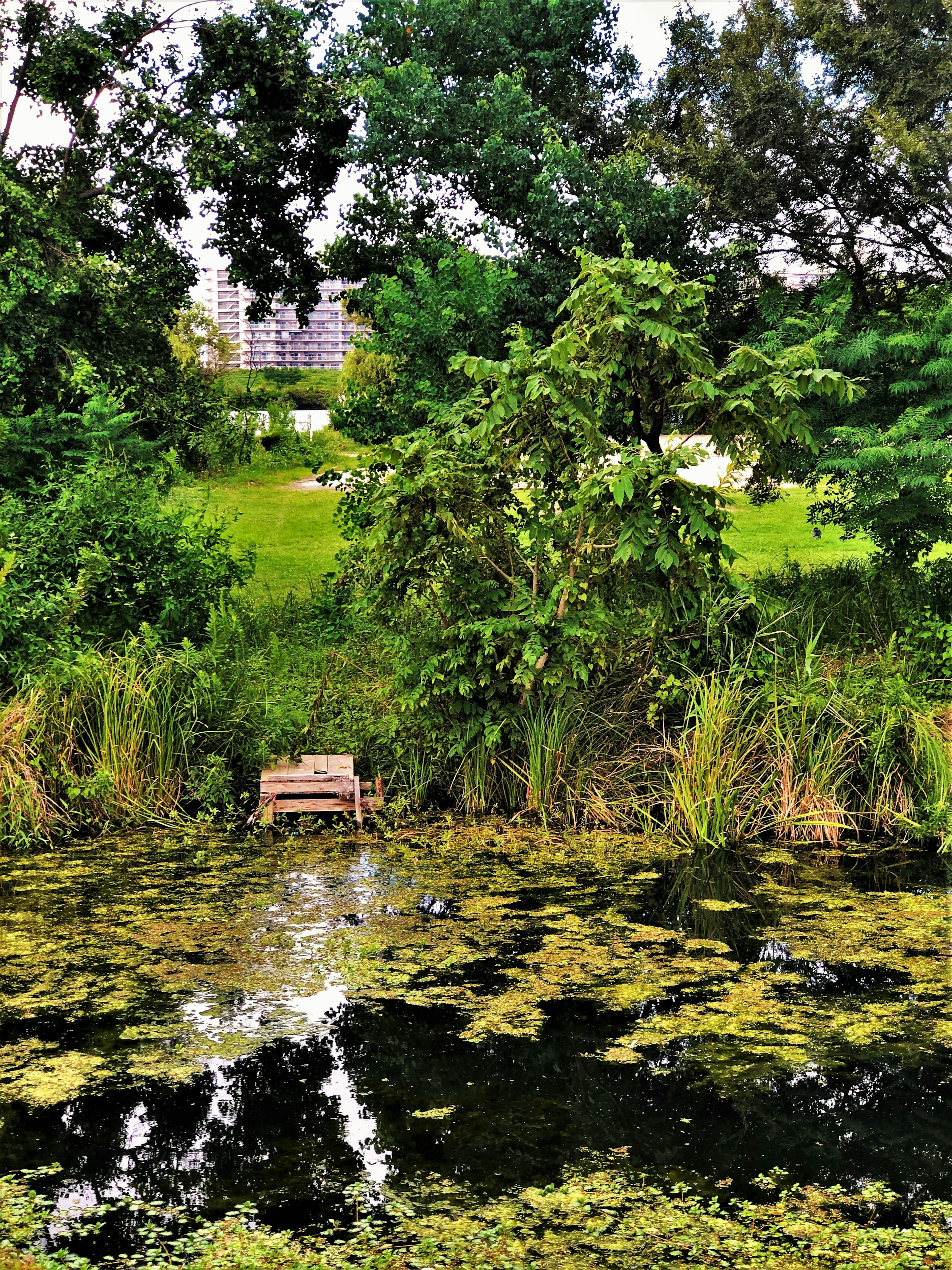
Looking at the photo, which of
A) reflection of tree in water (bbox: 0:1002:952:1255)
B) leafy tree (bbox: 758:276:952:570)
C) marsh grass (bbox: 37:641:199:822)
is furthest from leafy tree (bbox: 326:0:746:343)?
reflection of tree in water (bbox: 0:1002:952:1255)

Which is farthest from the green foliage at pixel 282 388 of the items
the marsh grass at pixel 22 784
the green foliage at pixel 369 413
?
the marsh grass at pixel 22 784

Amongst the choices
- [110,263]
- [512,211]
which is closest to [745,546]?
[512,211]

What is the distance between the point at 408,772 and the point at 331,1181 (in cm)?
498

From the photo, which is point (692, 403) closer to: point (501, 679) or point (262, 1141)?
point (501, 679)

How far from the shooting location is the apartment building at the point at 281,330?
1927 cm

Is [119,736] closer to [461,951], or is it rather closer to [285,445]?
[461,951]

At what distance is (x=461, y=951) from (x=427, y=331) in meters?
A: 6.65

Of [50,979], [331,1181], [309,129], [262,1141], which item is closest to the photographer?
[331,1181]

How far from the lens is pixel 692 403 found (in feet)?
26.5

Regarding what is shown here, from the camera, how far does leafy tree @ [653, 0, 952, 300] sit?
35.4 feet

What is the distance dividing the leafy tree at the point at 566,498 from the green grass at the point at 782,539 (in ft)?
19.8

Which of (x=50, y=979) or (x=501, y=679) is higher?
(x=501, y=679)

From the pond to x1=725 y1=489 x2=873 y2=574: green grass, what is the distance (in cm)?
804

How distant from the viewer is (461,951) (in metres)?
6.25
